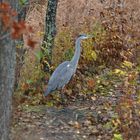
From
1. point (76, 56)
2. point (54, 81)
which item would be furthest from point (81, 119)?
point (76, 56)

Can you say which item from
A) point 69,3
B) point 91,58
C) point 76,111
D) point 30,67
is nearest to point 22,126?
point 76,111

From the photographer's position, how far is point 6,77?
4816mm

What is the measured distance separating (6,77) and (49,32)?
4165 millimetres

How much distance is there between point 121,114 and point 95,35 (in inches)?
149

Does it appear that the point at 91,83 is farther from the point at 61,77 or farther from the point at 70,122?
the point at 70,122

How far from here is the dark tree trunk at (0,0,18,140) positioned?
4719 millimetres

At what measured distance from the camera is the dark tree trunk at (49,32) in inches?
348

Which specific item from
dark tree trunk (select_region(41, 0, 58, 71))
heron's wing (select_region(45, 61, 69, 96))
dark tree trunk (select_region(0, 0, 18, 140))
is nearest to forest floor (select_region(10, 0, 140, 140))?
dark tree trunk (select_region(41, 0, 58, 71))

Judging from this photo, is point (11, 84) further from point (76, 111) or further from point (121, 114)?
point (76, 111)

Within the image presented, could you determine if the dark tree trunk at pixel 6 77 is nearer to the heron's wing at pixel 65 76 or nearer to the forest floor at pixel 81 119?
the forest floor at pixel 81 119

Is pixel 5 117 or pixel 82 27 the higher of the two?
pixel 82 27

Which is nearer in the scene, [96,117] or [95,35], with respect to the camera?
[96,117]

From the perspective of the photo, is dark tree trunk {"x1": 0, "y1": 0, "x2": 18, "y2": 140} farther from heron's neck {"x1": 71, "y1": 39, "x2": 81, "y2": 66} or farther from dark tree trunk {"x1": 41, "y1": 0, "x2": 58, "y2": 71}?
dark tree trunk {"x1": 41, "y1": 0, "x2": 58, "y2": 71}

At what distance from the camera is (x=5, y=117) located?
494cm
